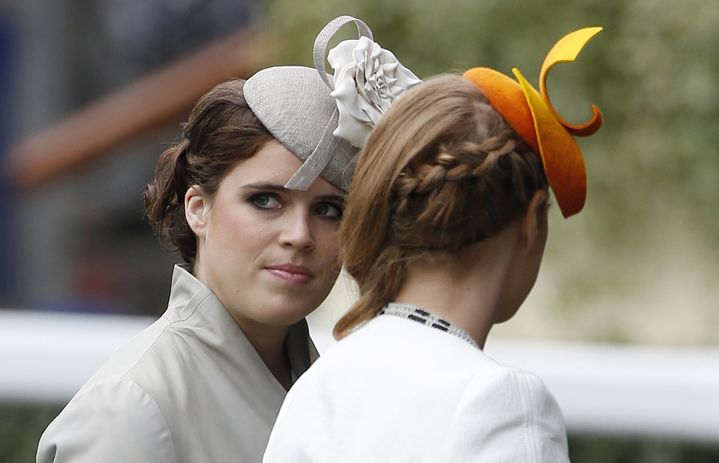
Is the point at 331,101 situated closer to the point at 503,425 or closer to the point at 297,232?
the point at 297,232

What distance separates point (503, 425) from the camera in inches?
62.7

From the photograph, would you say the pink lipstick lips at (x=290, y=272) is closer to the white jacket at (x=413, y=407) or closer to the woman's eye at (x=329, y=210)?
the woman's eye at (x=329, y=210)

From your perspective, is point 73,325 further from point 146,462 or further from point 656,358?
point 146,462

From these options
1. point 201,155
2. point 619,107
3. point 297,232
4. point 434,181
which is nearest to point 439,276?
point 434,181

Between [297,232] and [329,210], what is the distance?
90 mm

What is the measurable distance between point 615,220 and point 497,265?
4831mm

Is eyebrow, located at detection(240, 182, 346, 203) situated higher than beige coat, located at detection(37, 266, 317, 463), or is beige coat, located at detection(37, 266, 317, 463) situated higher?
eyebrow, located at detection(240, 182, 346, 203)

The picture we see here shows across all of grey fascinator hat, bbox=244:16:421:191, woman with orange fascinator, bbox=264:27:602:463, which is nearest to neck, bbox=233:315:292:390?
grey fascinator hat, bbox=244:16:421:191

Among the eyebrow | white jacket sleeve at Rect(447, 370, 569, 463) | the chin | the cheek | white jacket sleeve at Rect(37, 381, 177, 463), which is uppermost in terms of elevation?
the eyebrow

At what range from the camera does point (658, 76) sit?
606 cm

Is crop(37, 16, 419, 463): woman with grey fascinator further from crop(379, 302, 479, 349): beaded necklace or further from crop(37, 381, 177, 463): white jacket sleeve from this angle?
crop(379, 302, 479, 349): beaded necklace

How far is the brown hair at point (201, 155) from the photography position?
2.15m

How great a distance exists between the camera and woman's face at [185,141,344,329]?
2115mm

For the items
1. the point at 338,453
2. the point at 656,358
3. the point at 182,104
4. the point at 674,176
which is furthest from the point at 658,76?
the point at 338,453
